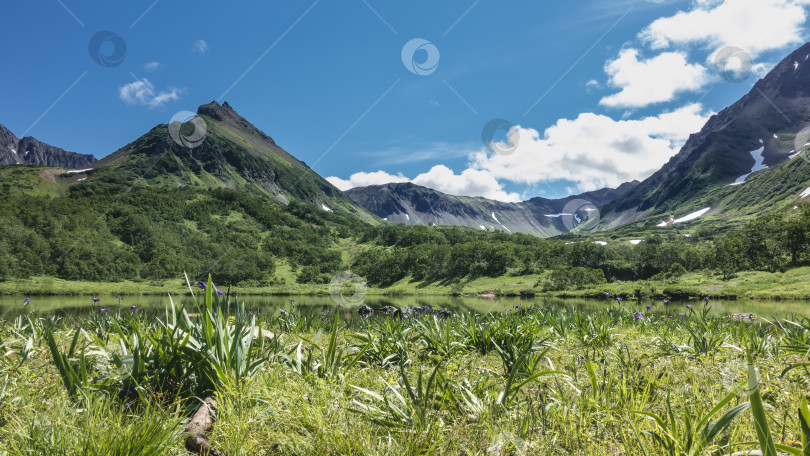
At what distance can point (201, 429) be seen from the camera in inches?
111

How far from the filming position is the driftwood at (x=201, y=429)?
8.61ft

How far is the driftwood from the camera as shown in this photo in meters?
2.62

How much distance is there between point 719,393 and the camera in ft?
12.2

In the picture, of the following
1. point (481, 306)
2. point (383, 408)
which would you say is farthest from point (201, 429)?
point (481, 306)

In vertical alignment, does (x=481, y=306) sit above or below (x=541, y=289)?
below

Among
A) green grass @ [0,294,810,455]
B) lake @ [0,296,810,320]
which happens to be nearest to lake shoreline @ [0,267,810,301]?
lake @ [0,296,810,320]

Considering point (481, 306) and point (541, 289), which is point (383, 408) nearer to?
point (481, 306)

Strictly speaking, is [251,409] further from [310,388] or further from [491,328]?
[491,328]

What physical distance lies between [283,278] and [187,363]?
112257 millimetres

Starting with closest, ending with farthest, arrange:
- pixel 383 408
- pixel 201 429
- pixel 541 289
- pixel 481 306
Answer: pixel 201 429, pixel 383 408, pixel 481 306, pixel 541 289

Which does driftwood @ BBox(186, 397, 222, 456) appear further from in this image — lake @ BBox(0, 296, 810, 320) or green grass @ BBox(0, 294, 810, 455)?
lake @ BBox(0, 296, 810, 320)

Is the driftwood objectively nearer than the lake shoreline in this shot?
Yes

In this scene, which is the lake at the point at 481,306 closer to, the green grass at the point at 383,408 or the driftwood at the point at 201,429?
the green grass at the point at 383,408

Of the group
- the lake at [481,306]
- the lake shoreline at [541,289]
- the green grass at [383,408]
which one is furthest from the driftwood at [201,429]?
the lake shoreline at [541,289]
